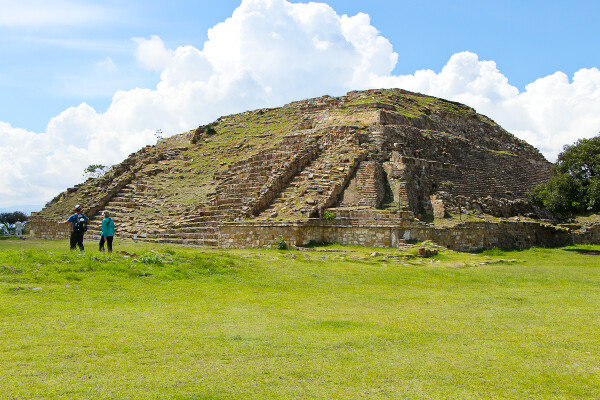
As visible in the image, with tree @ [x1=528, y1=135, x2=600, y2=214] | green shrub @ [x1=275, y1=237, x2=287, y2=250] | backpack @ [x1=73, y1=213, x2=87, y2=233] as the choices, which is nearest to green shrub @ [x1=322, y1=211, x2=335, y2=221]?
green shrub @ [x1=275, y1=237, x2=287, y2=250]

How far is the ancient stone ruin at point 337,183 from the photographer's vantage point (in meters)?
20.8

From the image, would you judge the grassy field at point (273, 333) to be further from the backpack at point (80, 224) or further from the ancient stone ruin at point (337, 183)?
the ancient stone ruin at point (337, 183)

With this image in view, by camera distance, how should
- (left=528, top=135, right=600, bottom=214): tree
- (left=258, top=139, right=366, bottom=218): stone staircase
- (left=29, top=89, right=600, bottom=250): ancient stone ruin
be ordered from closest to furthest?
(left=29, top=89, right=600, bottom=250): ancient stone ruin, (left=258, top=139, right=366, bottom=218): stone staircase, (left=528, top=135, right=600, bottom=214): tree

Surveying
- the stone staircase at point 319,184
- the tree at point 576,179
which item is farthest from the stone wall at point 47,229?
the tree at point 576,179

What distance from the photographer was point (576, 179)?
25422 mm

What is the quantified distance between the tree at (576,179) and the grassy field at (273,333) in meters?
14.2

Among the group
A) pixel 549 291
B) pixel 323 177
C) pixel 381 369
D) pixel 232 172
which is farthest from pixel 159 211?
pixel 381 369

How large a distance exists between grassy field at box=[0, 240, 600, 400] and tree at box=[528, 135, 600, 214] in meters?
14.2

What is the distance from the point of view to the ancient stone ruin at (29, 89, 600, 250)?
2075 cm

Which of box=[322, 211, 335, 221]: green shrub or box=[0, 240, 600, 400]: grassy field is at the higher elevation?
box=[322, 211, 335, 221]: green shrub

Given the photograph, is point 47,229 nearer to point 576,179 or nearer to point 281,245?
point 281,245

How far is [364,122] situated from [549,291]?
1795 cm

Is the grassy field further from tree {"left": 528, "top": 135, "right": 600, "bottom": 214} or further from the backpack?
tree {"left": 528, "top": 135, "right": 600, "bottom": 214}

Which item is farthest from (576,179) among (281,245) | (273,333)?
(273,333)
